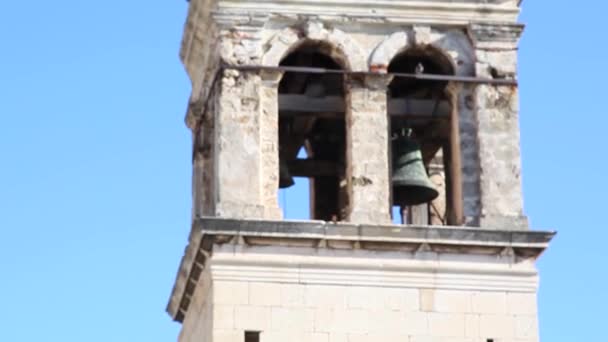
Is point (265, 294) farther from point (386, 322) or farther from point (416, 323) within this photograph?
point (416, 323)

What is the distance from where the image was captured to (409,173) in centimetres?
3488

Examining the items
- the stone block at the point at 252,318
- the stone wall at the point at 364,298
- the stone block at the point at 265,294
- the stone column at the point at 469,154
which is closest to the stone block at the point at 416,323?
the stone wall at the point at 364,298

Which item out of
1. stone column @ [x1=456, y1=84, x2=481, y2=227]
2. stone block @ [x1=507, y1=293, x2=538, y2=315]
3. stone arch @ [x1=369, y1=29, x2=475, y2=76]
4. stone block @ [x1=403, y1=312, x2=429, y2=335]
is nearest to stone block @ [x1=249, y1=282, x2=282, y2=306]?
stone block @ [x1=403, y1=312, x2=429, y2=335]

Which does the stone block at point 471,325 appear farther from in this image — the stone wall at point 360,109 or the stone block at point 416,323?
the stone wall at point 360,109

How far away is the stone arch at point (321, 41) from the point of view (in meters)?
34.4

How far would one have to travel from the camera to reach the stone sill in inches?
1308

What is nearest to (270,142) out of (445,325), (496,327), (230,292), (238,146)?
(238,146)

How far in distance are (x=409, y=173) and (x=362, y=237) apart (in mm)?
1668

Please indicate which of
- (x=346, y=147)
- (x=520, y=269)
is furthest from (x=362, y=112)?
(x=520, y=269)

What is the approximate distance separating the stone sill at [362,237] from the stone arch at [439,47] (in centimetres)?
227

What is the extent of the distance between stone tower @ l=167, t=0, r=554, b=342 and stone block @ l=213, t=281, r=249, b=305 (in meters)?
0.01

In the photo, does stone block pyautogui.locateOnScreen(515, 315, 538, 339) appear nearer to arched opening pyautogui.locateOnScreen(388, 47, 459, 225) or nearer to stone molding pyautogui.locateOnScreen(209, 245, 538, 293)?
stone molding pyautogui.locateOnScreen(209, 245, 538, 293)

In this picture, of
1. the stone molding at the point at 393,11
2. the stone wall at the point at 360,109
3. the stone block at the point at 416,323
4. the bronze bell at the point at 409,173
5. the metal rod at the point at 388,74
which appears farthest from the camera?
the bronze bell at the point at 409,173

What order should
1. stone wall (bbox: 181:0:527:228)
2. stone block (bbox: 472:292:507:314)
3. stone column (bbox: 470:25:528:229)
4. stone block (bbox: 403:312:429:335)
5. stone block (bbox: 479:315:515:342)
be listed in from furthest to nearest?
stone column (bbox: 470:25:528:229) < stone wall (bbox: 181:0:527:228) < stone block (bbox: 472:292:507:314) < stone block (bbox: 479:315:515:342) < stone block (bbox: 403:312:429:335)
